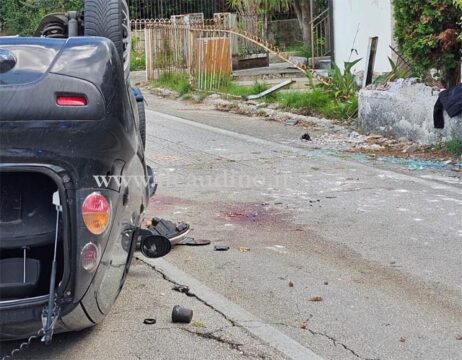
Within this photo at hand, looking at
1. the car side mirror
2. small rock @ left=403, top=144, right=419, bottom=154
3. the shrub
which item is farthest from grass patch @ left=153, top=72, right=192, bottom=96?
the car side mirror

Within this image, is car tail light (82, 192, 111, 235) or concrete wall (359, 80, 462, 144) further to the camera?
concrete wall (359, 80, 462, 144)

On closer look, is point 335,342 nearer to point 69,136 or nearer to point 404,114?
point 69,136

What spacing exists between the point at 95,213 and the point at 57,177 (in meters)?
0.26

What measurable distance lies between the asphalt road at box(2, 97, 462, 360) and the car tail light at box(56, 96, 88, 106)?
1.45 metres

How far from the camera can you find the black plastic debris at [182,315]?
15.2ft

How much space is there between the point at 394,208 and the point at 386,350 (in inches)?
131

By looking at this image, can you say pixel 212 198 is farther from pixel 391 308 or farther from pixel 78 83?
pixel 78 83

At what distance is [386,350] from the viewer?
14.0 ft

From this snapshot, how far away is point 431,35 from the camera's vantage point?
413 inches

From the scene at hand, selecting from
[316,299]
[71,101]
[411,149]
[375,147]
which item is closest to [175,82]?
[375,147]

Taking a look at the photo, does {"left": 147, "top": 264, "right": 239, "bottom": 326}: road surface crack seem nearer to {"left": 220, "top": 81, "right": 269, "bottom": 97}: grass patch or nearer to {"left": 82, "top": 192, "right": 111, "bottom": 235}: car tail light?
{"left": 82, "top": 192, "right": 111, "bottom": 235}: car tail light

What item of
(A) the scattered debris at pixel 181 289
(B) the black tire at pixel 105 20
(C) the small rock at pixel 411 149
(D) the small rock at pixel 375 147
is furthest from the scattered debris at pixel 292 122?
(B) the black tire at pixel 105 20

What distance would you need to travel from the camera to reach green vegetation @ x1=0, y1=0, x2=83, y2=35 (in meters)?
29.3

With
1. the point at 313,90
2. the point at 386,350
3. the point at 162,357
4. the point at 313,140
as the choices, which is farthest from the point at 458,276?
the point at 313,90
